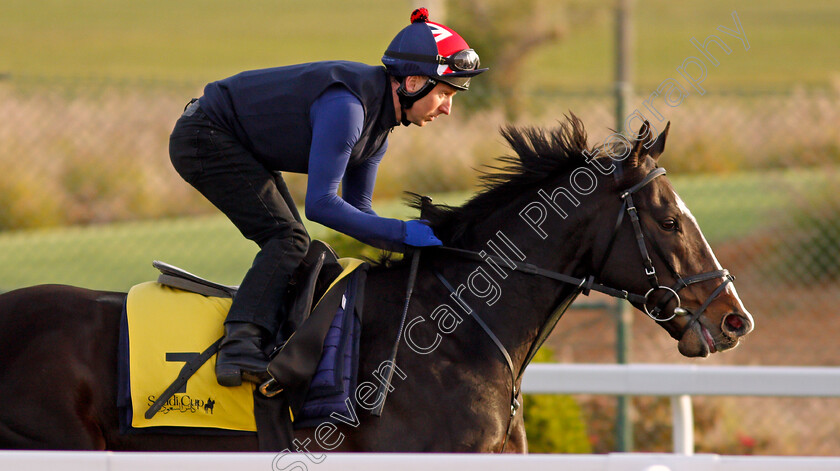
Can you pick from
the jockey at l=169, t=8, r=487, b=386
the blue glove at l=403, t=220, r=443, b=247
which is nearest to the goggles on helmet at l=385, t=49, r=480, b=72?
the jockey at l=169, t=8, r=487, b=386

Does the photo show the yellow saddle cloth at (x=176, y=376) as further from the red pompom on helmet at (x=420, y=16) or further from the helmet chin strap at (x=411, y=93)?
the red pompom on helmet at (x=420, y=16)

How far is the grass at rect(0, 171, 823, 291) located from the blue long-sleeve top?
3893 mm

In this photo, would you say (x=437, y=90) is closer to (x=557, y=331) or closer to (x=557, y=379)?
(x=557, y=379)

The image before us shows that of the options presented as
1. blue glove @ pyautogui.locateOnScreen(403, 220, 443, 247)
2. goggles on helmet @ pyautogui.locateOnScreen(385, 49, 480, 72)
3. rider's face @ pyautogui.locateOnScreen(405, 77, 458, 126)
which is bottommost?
blue glove @ pyautogui.locateOnScreen(403, 220, 443, 247)

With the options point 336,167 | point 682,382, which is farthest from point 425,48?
point 682,382

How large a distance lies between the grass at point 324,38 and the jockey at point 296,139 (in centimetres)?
1907

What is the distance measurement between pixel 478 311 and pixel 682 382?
165 cm

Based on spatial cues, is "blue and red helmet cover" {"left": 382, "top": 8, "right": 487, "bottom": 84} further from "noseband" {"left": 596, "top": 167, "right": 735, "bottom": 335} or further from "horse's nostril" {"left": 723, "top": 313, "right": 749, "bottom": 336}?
"horse's nostril" {"left": 723, "top": 313, "right": 749, "bottom": 336}

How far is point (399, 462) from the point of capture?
2.71 m

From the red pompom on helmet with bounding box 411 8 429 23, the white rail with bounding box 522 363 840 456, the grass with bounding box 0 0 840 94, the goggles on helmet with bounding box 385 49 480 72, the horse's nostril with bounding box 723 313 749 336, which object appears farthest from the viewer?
the grass with bounding box 0 0 840 94

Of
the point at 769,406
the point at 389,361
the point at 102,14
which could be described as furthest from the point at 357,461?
the point at 102,14

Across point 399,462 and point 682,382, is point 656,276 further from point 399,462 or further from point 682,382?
point 682,382

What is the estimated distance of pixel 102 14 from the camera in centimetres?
4438

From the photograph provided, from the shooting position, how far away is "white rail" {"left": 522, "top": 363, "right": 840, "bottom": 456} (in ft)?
14.7
